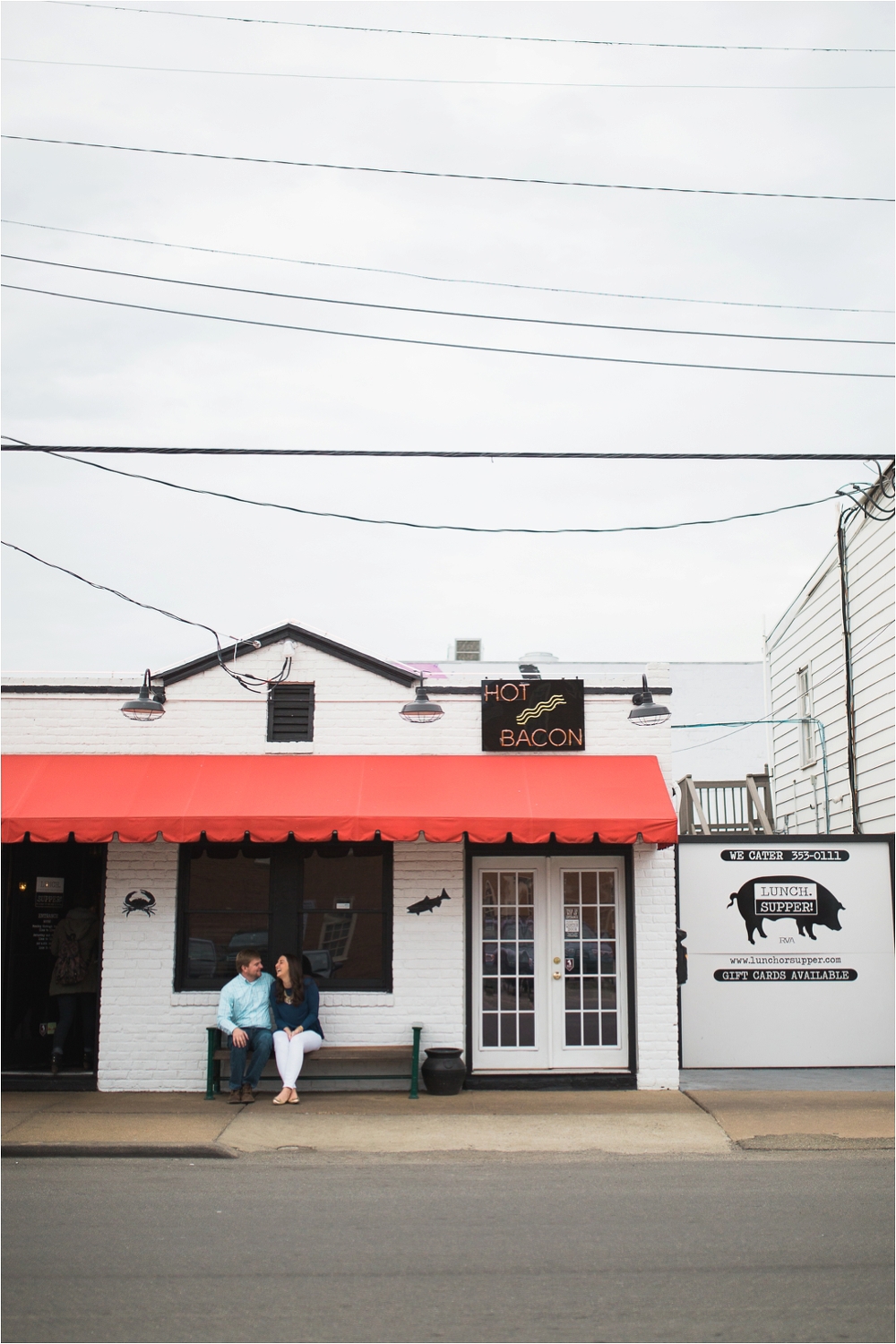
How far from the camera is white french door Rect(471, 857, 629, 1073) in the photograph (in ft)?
38.6

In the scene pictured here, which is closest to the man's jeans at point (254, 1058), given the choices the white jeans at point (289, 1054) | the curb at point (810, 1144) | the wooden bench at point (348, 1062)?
the white jeans at point (289, 1054)

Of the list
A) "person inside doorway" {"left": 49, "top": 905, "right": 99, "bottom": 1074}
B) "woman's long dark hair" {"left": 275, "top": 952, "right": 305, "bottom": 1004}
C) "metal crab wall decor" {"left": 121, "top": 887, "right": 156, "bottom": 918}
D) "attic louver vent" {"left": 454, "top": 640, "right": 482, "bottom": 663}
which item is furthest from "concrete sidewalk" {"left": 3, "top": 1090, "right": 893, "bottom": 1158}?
"attic louver vent" {"left": 454, "top": 640, "right": 482, "bottom": 663}

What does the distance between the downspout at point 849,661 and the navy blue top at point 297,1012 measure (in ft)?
24.4

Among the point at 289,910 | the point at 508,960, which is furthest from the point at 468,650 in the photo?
the point at 289,910

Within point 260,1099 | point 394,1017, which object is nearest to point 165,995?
point 260,1099

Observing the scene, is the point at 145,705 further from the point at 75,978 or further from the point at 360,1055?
the point at 360,1055

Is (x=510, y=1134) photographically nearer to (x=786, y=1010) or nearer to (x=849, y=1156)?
(x=849, y=1156)

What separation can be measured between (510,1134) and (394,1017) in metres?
2.24

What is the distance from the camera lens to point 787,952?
42.2 feet

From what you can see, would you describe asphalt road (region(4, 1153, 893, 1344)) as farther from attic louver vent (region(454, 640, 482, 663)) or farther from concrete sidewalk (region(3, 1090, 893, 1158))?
attic louver vent (region(454, 640, 482, 663))

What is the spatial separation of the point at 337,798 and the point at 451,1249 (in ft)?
17.4

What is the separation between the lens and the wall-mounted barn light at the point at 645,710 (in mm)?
11516

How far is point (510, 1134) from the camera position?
9672 millimetres

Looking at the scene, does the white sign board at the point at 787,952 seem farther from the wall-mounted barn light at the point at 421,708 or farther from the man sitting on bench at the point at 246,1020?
the man sitting on bench at the point at 246,1020
